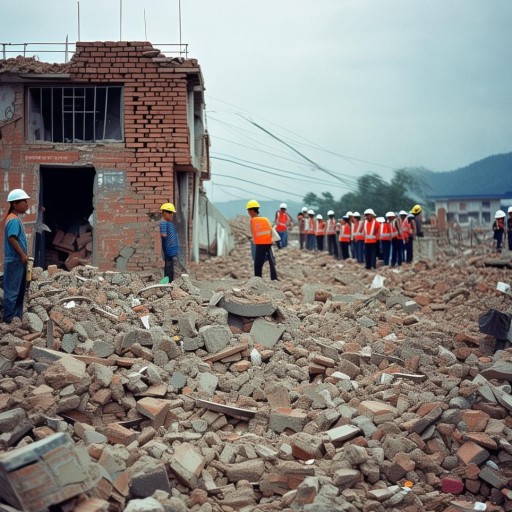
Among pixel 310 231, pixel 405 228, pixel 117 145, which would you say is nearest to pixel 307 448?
pixel 117 145

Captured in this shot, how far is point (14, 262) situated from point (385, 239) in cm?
1353

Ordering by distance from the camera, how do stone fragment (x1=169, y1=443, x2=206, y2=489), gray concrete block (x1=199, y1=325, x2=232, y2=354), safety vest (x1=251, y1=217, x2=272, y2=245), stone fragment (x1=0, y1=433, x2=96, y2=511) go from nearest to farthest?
1. stone fragment (x1=0, y1=433, x2=96, y2=511)
2. stone fragment (x1=169, y1=443, x2=206, y2=489)
3. gray concrete block (x1=199, y1=325, x2=232, y2=354)
4. safety vest (x1=251, y1=217, x2=272, y2=245)

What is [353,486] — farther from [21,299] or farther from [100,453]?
[21,299]

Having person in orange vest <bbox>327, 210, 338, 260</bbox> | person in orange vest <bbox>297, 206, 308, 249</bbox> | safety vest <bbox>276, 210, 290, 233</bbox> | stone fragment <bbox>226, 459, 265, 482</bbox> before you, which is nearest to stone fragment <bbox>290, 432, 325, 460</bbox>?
stone fragment <bbox>226, 459, 265, 482</bbox>

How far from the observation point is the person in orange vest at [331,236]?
26516 millimetres

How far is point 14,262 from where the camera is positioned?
8.67 meters

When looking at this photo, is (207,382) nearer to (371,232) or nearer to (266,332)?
(266,332)

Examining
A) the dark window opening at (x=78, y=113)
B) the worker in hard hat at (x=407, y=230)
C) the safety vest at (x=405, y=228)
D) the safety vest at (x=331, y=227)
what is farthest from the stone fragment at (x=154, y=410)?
the safety vest at (x=331, y=227)

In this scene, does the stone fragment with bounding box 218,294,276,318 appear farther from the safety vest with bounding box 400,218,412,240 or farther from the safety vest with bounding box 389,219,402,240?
the safety vest with bounding box 400,218,412,240

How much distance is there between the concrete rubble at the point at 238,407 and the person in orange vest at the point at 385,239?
382 inches

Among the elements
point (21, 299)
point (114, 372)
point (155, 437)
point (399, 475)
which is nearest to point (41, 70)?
point (21, 299)

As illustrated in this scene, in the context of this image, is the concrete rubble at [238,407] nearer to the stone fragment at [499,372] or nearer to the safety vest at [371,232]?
the stone fragment at [499,372]

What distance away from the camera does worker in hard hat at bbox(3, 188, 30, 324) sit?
863 centimetres

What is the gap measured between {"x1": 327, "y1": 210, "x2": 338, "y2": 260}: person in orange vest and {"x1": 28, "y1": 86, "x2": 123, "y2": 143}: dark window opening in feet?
41.3
